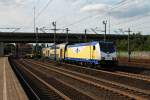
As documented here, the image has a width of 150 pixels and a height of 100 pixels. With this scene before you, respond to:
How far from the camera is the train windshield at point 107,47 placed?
117ft

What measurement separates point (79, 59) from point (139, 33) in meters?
87.2

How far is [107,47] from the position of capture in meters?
36.1

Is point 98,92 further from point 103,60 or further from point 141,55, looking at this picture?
point 141,55

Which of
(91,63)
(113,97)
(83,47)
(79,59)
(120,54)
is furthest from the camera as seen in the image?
(120,54)

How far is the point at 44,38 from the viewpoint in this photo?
117 m

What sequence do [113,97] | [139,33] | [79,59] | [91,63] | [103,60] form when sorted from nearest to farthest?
1. [113,97]
2. [103,60]
3. [91,63]
4. [79,59]
5. [139,33]

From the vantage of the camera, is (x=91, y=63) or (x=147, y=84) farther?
(x=91, y=63)

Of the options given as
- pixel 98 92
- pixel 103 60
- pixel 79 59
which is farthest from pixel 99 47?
pixel 98 92

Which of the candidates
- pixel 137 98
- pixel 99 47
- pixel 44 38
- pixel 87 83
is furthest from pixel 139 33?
pixel 137 98

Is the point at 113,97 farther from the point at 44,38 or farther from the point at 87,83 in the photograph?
the point at 44,38

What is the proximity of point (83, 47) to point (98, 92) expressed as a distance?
22992 mm

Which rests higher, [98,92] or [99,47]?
[99,47]

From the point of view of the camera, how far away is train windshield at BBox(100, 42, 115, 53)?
117 ft

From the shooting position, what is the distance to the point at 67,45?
56.4 m
